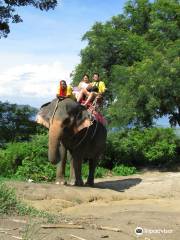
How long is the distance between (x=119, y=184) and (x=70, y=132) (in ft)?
6.95

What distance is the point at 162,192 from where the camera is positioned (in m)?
12.8

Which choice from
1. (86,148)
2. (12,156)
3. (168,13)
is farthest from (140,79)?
(86,148)

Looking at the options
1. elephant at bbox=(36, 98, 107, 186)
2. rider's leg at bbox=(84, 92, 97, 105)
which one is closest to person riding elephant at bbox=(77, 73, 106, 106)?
rider's leg at bbox=(84, 92, 97, 105)

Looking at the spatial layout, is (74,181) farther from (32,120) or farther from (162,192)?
(32,120)

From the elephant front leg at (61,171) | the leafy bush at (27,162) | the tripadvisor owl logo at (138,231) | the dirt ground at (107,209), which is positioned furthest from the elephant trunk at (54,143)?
the tripadvisor owl logo at (138,231)

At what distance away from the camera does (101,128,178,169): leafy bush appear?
1892 centimetres

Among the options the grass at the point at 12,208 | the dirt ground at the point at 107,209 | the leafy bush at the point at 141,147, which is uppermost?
the leafy bush at the point at 141,147

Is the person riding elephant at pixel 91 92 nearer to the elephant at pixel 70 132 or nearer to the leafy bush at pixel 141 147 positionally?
the elephant at pixel 70 132

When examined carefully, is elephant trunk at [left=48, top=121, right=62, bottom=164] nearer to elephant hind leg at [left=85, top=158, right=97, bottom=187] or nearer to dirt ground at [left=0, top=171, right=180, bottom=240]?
dirt ground at [left=0, top=171, right=180, bottom=240]

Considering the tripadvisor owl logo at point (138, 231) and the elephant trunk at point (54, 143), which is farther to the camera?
the elephant trunk at point (54, 143)

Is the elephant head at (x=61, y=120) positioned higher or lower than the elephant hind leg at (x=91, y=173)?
higher

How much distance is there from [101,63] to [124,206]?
11616 mm

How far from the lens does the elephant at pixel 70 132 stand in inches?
470

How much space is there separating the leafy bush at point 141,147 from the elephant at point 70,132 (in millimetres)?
5668
